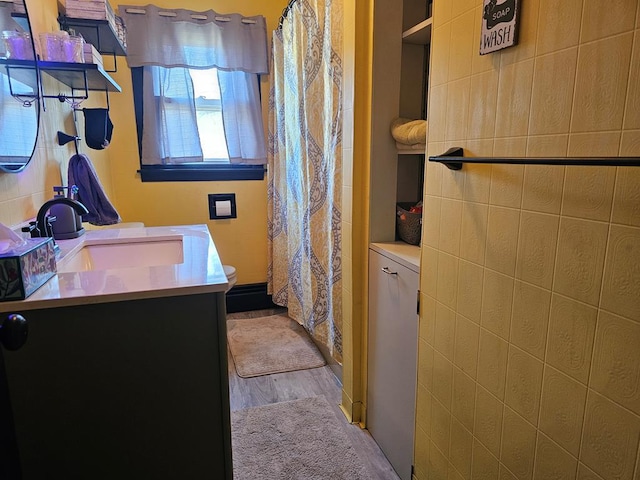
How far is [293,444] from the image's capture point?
1816 mm

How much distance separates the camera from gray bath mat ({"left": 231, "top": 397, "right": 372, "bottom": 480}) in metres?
1.66

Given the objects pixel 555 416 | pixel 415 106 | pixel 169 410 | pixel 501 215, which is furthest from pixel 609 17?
pixel 169 410

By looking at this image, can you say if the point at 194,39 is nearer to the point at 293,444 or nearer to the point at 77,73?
the point at 77,73

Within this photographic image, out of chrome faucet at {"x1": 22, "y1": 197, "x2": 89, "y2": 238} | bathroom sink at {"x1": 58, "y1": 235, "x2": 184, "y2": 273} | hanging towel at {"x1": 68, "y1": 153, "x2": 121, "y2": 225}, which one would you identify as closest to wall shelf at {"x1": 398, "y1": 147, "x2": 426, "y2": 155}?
bathroom sink at {"x1": 58, "y1": 235, "x2": 184, "y2": 273}

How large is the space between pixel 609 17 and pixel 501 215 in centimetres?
42

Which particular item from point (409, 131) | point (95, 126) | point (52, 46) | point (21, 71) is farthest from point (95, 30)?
point (409, 131)

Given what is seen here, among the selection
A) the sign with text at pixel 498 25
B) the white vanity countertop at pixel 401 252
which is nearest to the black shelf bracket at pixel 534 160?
the sign with text at pixel 498 25

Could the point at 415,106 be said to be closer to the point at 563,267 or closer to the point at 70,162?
the point at 563,267

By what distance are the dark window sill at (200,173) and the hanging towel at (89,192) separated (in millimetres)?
1092

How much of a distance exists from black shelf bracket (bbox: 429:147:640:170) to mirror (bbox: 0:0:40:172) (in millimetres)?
1269

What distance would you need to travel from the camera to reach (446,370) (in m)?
1.24

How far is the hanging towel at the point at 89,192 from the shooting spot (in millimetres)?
1894

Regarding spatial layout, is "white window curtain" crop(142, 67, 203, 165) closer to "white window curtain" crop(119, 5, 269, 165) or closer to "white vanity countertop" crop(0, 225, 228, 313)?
"white window curtain" crop(119, 5, 269, 165)

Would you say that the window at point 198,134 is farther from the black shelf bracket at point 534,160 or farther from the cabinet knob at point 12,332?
the cabinet knob at point 12,332
